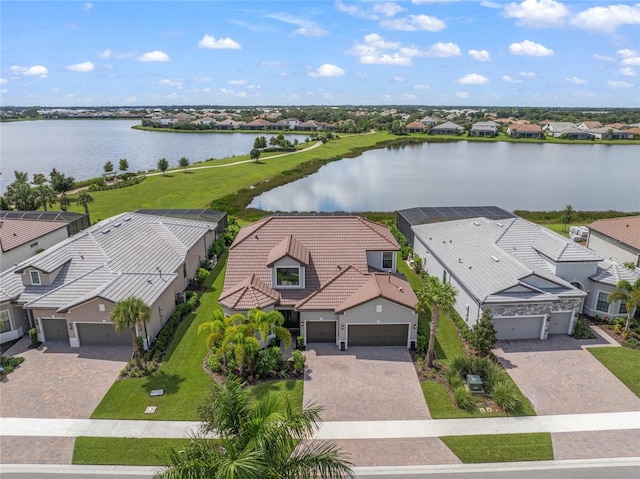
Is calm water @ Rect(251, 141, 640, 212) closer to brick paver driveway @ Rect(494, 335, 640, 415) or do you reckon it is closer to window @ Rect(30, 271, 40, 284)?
window @ Rect(30, 271, 40, 284)

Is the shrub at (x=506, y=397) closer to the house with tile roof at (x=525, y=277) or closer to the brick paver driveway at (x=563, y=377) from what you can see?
the brick paver driveway at (x=563, y=377)

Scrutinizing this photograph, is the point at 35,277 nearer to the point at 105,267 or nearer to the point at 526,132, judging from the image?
the point at 105,267

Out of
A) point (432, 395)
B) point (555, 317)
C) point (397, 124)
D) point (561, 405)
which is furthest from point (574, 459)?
point (397, 124)

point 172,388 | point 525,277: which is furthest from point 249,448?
point 525,277

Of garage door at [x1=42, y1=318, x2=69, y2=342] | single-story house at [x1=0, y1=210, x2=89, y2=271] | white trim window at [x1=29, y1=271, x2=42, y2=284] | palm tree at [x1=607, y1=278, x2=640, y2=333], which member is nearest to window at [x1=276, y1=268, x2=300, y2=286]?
garage door at [x1=42, y1=318, x2=69, y2=342]

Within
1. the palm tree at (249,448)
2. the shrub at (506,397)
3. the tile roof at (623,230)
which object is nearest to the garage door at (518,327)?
the shrub at (506,397)
